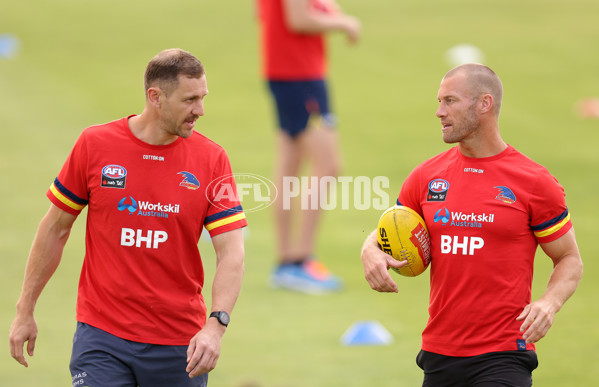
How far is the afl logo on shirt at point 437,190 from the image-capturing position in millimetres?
5429

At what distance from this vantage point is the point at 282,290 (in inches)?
383

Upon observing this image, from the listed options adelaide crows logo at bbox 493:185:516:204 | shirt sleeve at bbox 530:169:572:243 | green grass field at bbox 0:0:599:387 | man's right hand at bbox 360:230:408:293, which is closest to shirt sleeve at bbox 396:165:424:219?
man's right hand at bbox 360:230:408:293

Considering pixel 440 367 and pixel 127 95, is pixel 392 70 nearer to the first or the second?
pixel 127 95

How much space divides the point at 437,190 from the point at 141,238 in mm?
1575

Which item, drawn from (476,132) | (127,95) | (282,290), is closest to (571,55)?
(127,95)

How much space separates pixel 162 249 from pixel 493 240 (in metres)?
1.71

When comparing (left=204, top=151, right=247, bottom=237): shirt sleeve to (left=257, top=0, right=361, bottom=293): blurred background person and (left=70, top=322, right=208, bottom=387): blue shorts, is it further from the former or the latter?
(left=257, top=0, right=361, bottom=293): blurred background person

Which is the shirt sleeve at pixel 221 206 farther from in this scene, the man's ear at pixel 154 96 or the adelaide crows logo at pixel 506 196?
the adelaide crows logo at pixel 506 196

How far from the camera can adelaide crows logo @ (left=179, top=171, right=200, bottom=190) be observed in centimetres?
534

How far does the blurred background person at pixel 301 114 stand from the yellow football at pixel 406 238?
161 inches

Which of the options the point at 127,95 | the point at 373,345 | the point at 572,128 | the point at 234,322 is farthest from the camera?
the point at 127,95

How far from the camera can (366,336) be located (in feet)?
27.5

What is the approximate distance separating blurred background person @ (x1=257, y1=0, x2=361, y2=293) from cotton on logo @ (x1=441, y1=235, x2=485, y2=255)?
4278 mm

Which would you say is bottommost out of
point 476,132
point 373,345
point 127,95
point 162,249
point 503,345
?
point 373,345
